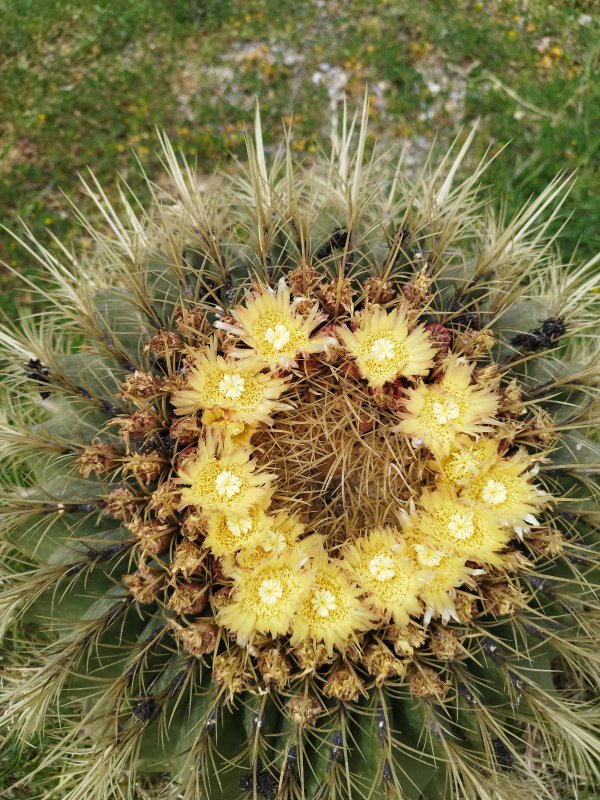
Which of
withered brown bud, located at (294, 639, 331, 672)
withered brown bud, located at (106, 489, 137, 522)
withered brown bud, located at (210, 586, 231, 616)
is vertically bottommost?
withered brown bud, located at (294, 639, 331, 672)

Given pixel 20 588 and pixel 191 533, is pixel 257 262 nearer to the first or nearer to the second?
pixel 191 533

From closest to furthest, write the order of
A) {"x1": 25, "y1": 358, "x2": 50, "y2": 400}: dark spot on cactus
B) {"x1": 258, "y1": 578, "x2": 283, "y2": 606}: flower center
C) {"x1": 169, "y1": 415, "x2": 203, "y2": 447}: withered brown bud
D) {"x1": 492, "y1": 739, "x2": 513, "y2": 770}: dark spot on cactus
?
1. {"x1": 258, "y1": 578, "x2": 283, "y2": 606}: flower center
2. {"x1": 169, "y1": 415, "x2": 203, "y2": 447}: withered brown bud
3. {"x1": 492, "y1": 739, "x2": 513, "y2": 770}: dark spot on cactus
4. {"x1": 25, "y1": 358, "x2": 50, "y2": 400}: dark spot on cactus

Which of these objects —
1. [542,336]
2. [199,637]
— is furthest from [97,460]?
[542,336]

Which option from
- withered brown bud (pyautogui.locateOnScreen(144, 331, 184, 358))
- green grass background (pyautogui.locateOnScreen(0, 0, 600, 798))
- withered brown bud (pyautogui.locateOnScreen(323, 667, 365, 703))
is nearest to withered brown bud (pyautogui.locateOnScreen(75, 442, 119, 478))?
withered brown bud (pyautogui.locateOnScreen(144, 331, 184, 358))

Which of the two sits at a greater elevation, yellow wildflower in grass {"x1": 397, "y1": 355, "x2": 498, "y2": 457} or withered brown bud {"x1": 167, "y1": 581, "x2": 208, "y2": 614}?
yellow wildflower in grass {"x1": 397, "y1": 355, "x2": 498, "y2": 457}

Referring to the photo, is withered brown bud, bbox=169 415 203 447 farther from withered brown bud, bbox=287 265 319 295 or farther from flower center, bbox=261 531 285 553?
withered brown bud, bbox=287 265 319 295

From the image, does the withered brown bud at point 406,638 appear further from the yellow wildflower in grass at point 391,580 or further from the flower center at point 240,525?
the flower center at point 240,525
